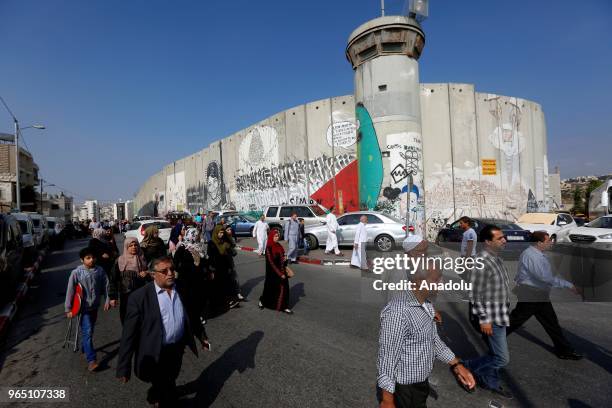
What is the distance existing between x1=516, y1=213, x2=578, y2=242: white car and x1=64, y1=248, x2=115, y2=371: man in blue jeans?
16.1 m

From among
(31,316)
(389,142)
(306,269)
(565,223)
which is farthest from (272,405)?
(565,223)

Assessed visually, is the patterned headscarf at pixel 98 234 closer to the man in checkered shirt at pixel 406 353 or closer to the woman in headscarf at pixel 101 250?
the woman in headscarf at pixel 101 250

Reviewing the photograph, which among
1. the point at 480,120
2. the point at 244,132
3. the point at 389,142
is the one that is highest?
the point at 244,132

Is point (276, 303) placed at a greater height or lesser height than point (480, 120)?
lesser

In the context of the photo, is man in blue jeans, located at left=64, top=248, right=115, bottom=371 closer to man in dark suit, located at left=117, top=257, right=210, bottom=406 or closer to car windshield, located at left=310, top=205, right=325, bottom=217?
man in dark suit, located at left=117, top=257, right=210, bottom=406

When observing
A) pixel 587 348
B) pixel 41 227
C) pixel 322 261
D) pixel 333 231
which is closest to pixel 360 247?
pixel 322 261

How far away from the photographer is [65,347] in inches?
186

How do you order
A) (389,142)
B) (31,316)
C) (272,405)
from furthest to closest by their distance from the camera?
(389,142) < (31,316) < (272,405)

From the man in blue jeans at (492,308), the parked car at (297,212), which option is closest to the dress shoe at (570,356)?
the man in blue jeans at (492,308)

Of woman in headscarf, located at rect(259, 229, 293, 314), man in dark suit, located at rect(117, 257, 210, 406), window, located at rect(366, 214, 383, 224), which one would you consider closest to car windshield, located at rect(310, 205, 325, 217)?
window, located at rect(366, 214, 383, 224)

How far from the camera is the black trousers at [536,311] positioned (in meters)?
3.72

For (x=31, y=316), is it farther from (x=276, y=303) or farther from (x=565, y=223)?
(x=565, y=223)

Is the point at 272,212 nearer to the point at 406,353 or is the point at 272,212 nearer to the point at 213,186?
the point at 406,353

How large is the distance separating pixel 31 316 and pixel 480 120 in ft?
74.9
